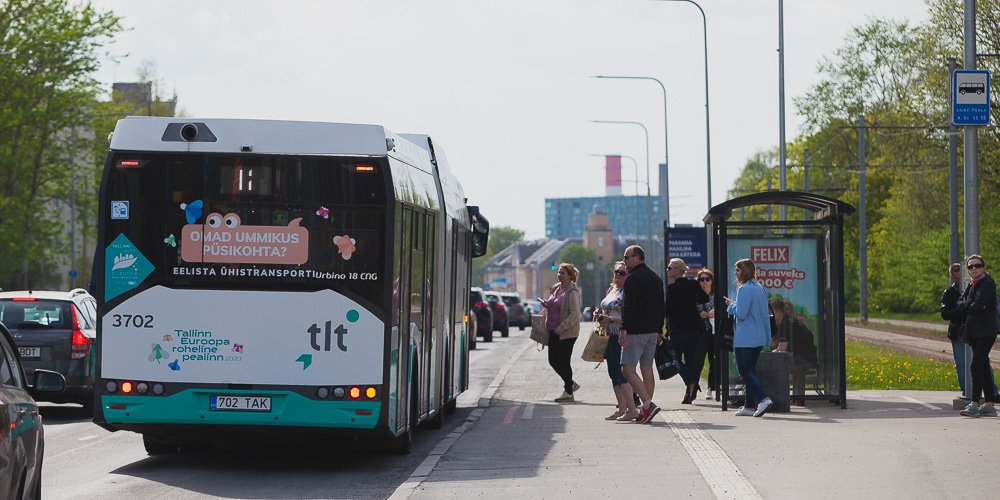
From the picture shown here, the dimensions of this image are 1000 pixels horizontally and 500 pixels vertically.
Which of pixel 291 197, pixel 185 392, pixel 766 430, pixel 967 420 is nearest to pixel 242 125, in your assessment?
pixel 291 197

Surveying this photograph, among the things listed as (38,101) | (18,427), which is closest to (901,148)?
(38,101)

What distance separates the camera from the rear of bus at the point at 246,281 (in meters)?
12.2

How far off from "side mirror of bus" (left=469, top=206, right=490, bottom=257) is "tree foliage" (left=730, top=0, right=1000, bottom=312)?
1734 cm

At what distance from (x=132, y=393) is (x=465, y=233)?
684 cm

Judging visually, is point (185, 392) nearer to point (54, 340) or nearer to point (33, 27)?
point (54, 340)

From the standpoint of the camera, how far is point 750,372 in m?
16.9

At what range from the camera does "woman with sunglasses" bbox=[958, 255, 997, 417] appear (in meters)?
16.6

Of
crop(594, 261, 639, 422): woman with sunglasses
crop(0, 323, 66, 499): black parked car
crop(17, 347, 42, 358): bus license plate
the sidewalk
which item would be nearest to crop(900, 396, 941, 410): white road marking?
the sidewalk

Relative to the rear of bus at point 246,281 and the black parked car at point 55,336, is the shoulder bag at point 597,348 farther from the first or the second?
the rear of bus at point 246,281

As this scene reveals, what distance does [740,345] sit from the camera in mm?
16797

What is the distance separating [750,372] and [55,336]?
25.4 feet

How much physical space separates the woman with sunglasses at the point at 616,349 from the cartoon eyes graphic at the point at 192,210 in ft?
18.9

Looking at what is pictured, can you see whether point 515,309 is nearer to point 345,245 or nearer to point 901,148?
point 901,148

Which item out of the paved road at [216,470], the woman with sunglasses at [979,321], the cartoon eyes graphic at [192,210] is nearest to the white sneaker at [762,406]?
the woman with sunglasses at [979,321]
